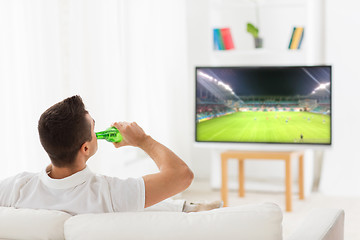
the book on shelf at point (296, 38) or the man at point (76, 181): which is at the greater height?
the book on shelf at point (296, 38)

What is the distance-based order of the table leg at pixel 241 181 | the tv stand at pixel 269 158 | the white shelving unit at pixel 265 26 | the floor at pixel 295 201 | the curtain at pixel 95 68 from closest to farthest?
the curtain at pixel 95 68
the floor at pixel 295 201
the tv stand at pixel 269 158
the table leg at pixel 241 181
the white shelving unit at pixel 265 26

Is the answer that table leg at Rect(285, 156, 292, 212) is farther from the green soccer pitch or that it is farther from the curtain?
the curtain

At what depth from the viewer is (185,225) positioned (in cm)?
135

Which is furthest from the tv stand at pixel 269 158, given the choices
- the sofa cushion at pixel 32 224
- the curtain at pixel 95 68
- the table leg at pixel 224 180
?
the sofa cushion at pixel 32 224

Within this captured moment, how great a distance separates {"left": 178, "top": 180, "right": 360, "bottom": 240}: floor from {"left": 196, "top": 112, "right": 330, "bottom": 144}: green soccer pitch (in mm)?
622

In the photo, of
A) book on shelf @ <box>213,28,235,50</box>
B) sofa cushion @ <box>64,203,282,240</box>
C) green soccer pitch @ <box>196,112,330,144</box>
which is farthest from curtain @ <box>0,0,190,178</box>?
sofa cushion @ <box>64,203,282,240</box>

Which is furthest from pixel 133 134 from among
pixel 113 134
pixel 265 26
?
pixel 265 26

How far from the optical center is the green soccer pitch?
13.5 ft

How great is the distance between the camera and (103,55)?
145 inches

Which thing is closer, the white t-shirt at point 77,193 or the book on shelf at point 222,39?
the white t-shirt at point 77,193

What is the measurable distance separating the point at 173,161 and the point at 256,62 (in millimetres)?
3884

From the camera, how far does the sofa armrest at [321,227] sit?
164cm

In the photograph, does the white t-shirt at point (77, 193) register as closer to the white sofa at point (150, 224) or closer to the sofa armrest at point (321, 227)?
the white sofa at point (150, 224)

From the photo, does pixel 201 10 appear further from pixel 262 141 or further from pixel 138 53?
pixel 262 141
